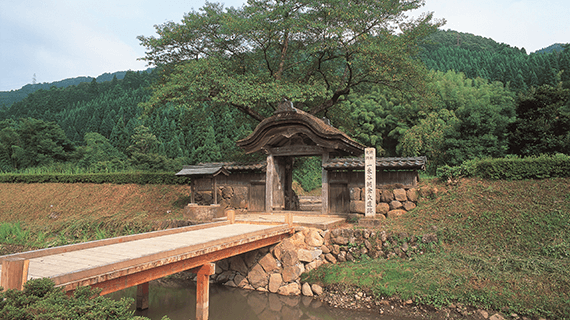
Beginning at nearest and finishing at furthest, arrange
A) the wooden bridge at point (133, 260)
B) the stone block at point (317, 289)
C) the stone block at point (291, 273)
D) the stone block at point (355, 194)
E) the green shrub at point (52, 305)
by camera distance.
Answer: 1. the green shrub at point (52, 305)
2. the wooden bridge at point (133, 260)
3. the stone block at point (317, 289)
4. the stone block at point (291, 273)
5. the stone block at point (355, 194)

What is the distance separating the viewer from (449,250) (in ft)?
30.2

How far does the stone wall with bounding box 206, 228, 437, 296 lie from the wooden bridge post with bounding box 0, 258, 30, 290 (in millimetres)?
6482

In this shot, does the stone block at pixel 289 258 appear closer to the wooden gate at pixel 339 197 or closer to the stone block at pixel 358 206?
the stone block at pixel 358 206

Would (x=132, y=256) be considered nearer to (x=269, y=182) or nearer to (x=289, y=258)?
(x=289, y=258)

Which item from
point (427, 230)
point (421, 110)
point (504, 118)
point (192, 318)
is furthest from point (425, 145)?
point (192, 318)

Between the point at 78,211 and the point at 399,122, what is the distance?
784 inches

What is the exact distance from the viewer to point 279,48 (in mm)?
16812

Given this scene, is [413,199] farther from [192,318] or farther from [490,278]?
[192,318]

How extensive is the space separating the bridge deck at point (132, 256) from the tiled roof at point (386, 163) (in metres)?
4.28

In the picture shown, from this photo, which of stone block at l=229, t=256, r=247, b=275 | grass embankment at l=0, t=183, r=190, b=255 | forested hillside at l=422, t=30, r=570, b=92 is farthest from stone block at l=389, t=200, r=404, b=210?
forested hillside at l=422, t=30, r=570, b=92

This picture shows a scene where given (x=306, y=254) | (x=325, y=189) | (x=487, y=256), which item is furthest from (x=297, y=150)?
(x=487, y=256)

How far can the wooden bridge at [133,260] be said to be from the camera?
4.48 m

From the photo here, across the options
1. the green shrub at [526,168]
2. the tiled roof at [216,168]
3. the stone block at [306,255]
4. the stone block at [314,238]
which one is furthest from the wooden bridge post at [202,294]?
the green shrub at [526,168]

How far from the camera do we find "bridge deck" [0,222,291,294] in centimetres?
483
